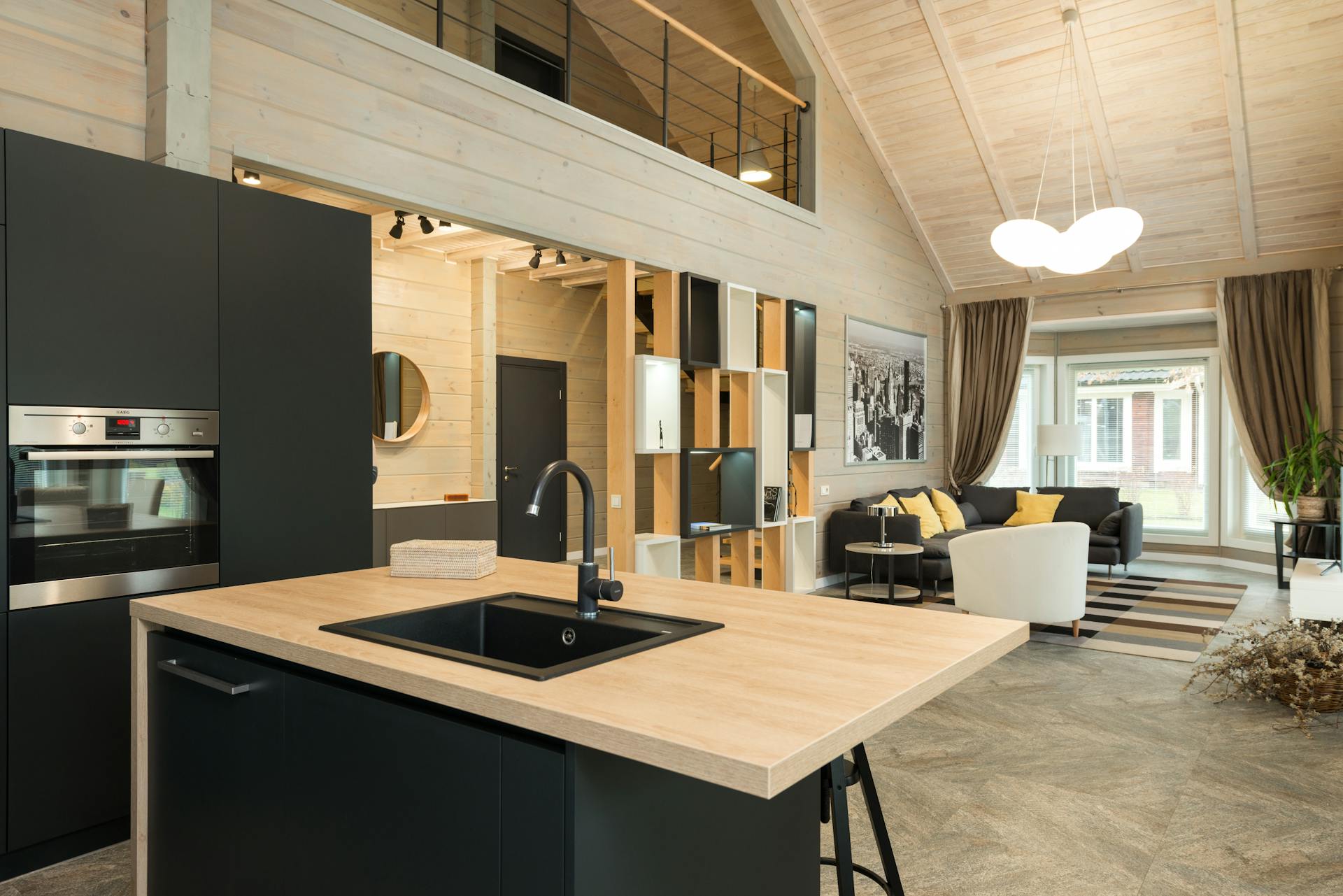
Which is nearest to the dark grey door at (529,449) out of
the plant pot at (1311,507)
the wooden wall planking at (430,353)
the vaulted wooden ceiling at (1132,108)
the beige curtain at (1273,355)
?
the wooden wall planking at (430,353)

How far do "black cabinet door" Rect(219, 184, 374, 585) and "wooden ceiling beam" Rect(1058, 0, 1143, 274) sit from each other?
5448mm

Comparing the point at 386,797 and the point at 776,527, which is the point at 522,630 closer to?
the point at 386,797

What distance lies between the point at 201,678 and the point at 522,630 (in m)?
0.66

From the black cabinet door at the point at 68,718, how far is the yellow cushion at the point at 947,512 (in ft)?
22.1

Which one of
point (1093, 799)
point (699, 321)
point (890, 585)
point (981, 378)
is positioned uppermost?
point (699, 321)

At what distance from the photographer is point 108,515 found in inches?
104

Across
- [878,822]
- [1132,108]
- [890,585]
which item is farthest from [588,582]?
[1132,108]

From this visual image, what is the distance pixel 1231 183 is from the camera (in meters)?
7.24

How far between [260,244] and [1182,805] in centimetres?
371

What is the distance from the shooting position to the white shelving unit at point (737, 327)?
6.01m

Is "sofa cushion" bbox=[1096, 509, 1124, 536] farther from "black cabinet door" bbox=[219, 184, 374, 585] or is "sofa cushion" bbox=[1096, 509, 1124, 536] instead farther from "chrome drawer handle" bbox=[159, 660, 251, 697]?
"chrome drawer handle" bbox=[159, 660, 251, 697]

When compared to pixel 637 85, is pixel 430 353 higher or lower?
lower

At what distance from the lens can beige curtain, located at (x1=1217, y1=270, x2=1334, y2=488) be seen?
7.48 m

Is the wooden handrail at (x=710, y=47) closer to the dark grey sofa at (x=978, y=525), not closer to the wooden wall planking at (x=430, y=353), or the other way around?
the wooden wall planking at (x=430, y=353)
